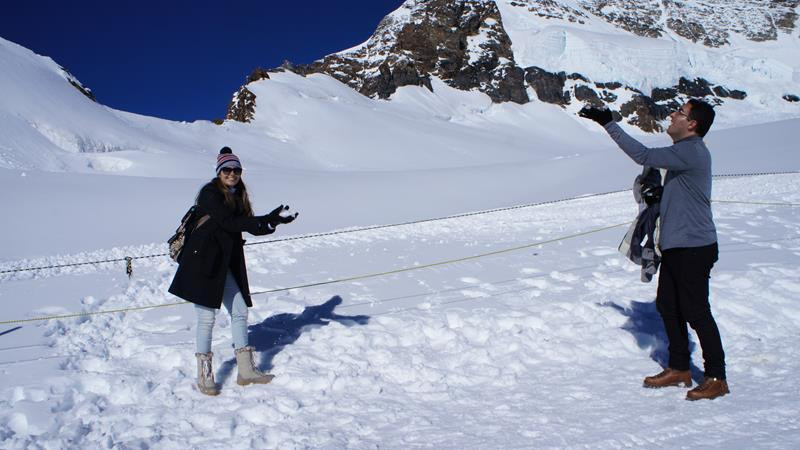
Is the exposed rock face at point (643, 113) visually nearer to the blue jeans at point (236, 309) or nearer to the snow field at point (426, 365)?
the snow field at point (426, 365)

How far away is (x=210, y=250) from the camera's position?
3.80m

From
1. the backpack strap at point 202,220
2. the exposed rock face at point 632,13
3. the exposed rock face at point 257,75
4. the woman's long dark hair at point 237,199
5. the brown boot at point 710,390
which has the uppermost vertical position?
the exposed rock face at point 632,13

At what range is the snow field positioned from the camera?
3.11 meters

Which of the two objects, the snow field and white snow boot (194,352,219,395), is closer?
the snow field

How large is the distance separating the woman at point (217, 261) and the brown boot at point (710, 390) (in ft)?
9.36

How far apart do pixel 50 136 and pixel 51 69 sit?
37.5ft

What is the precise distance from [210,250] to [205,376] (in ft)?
2.93

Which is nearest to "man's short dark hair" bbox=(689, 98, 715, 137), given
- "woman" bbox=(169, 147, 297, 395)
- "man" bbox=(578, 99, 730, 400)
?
"man" bbox=(578, 99, 730, 400)

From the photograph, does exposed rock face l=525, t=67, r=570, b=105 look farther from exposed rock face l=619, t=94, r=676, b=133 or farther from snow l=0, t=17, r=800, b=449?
snow l=0, t=17, r=800, b=449

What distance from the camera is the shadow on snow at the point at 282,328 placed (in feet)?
14.2

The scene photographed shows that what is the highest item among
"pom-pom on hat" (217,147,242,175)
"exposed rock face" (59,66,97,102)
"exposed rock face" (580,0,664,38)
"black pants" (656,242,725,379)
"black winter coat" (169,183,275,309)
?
"exposed rock face" (580,0,664,38)

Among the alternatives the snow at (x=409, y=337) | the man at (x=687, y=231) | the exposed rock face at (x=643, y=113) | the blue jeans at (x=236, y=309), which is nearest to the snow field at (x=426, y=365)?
the snow at (x=409, y=337)

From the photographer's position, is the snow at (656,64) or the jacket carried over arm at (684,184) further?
the snow at (656,64)

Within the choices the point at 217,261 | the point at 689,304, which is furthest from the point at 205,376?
the point at 689,304
